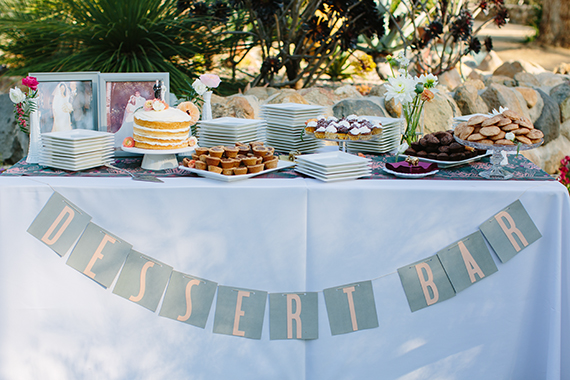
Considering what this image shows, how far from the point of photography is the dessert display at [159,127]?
67.2 inches

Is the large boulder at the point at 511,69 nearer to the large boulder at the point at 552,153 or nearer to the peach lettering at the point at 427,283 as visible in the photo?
the large boulder at the point at 552,153

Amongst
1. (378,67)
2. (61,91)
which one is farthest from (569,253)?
(378,67)

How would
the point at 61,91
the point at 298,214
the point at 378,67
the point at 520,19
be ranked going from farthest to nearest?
the point at 520,19
the point at 378,67
the point at 61,91
the point at 298,214

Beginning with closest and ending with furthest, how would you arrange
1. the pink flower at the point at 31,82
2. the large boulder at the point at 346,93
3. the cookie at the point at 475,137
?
the cookie at the point at 475,137
the pink flower at the point at 31,82
the large boulder at the point at 346,93

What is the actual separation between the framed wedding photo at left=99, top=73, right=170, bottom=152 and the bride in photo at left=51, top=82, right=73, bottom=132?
0.42 ft

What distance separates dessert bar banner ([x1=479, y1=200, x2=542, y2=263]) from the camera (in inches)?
63.5

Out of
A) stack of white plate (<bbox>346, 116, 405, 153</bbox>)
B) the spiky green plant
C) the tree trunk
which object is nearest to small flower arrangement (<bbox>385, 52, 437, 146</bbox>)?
stack of white plate (<bbox>346, 116, 405, 153</bbox>)

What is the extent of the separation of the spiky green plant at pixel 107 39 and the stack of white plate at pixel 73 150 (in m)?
1.97

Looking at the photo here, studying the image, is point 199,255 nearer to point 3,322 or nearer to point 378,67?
point 3,322

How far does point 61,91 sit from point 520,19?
478 inches

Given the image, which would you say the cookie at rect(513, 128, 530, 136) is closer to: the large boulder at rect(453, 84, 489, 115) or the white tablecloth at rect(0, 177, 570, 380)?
the white tablecloth at rect(0, 177, 570, 380)

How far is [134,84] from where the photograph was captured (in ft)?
6.46

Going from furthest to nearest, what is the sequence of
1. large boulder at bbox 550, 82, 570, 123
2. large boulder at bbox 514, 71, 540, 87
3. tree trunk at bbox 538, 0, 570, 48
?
tree trunk at bbox 538, 0, 570, 48 → large boulder at bbox 514, 71, 540, 87 → large boulder at bbox 550, 82, 570, 123

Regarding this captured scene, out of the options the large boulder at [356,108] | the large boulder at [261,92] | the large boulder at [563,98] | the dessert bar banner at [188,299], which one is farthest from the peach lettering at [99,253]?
the large boulder at [563,98]
